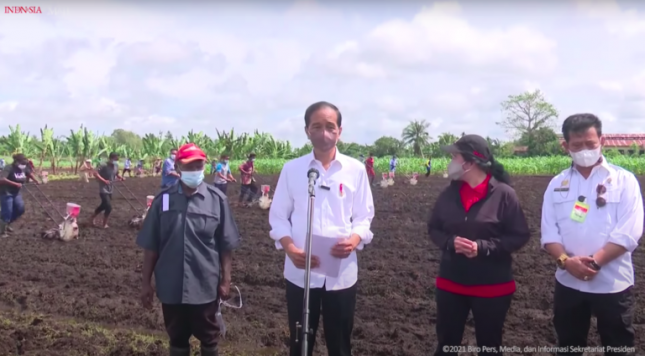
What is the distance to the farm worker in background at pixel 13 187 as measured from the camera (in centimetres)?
1020

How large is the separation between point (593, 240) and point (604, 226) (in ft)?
0.33

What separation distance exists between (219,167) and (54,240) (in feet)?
15.6

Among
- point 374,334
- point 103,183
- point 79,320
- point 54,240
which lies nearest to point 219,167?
point 103,183

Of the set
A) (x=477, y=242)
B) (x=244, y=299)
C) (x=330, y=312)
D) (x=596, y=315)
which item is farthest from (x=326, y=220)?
(x=244, y=299)

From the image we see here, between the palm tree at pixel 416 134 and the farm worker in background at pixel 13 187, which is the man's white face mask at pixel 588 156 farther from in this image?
the palm tree at pixel 416 134

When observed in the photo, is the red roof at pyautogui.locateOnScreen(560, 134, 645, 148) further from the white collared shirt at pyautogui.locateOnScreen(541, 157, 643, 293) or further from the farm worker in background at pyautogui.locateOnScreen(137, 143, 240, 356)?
the farm worker in background at pyautogui.locateOnScreen(137, 143, 240, 356)

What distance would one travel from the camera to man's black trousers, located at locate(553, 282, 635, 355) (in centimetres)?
321

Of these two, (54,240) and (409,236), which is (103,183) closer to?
(54,240)

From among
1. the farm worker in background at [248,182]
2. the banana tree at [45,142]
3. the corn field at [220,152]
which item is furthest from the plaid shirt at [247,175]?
the banana tree at [45,142]

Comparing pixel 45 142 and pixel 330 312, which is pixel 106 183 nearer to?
pixel 330 312

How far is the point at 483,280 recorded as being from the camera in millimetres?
3250

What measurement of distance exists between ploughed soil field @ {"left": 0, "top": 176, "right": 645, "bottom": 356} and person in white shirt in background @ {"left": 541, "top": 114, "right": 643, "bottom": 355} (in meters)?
1.57

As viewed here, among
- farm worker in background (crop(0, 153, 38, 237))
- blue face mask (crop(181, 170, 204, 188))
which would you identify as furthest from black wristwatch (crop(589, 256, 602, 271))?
farm worker in background (crop(0, 153, 38, 237))

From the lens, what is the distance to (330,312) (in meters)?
3.35
